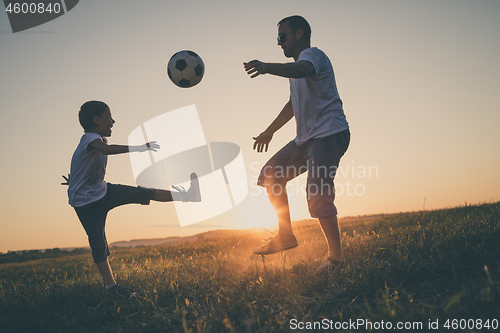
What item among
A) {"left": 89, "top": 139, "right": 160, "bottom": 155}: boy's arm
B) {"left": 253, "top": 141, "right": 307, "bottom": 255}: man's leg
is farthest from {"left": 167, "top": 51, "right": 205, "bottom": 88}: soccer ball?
{"left": 253, "top": 141, "right": 307, "bottom": 255}: man's leg

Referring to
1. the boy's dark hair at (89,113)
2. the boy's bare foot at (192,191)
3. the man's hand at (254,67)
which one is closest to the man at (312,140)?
the man's hand at (254,67)

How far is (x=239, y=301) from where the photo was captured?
248 centimetres

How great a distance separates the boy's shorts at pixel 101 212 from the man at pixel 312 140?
1913mm

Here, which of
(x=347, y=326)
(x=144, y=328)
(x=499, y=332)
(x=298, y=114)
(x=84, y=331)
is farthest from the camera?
(x=298, y=114)

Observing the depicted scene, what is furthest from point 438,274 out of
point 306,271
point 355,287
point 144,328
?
point 144,328

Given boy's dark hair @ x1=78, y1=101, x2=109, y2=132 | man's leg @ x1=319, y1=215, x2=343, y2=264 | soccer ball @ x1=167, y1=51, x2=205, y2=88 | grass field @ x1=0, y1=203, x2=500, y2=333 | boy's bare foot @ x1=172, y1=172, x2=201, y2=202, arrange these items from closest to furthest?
grass field @ x1=0, y1=203, x2=500, y2=333 → man's leg @ x1=319, y1=215, x2=343, y2=264 → boy's dark hair @ x1=78, y1=101, x2=109, y2=132 → boy's bare foot @ x1=172, y1=172, x2=201, y2=202 → soccer ball @ x1=167, y1=51, x2=205, y2=88

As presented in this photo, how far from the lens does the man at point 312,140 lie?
3.16 meters

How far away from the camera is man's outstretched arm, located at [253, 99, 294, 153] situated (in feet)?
13.0

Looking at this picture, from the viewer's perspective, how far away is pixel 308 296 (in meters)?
2.57

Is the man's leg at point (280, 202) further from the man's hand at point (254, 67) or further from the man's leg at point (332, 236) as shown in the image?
the man's hand at point (254, 67)

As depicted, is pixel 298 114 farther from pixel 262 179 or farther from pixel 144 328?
pixel 144 328

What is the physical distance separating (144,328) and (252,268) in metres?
1.33

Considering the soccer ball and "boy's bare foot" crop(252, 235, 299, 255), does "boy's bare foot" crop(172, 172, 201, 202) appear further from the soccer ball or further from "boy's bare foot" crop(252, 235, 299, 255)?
the soccer ball

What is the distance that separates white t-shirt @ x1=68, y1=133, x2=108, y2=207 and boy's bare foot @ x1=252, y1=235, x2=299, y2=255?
2163 mm
